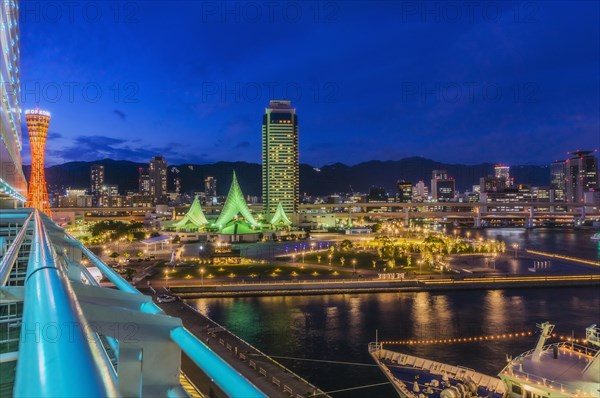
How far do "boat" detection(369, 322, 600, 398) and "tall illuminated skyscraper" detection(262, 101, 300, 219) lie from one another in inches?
1494

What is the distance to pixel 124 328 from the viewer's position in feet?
2.60

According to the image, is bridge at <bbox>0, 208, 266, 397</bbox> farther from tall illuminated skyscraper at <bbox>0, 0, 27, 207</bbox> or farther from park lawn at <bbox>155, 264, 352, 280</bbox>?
park lawn at <bbox>155, 264, 352, 280</bbox>

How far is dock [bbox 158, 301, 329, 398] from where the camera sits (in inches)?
260

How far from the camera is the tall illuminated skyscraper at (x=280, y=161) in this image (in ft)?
149

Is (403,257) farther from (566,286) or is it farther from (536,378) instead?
(536,378)

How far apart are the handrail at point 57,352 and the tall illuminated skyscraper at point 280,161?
146 feet

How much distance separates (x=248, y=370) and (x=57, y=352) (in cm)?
725

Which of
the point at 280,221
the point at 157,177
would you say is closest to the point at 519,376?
the point at 280,221

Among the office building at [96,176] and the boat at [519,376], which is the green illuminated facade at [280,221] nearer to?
the boat at [519,376]

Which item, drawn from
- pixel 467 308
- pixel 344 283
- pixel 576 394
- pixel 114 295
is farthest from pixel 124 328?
pixel 344 283

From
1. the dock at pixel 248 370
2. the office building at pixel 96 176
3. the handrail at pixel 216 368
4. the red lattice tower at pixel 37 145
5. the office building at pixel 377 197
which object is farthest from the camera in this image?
the office building at pixel 96 176

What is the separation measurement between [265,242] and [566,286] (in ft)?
58.3

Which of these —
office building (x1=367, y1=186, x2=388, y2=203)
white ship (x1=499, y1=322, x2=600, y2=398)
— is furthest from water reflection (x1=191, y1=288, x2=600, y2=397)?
office building (x1=367, y1=186, x2=388, y2=203)

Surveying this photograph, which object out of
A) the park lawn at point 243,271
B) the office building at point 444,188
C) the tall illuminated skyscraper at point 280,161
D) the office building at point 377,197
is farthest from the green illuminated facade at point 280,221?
the office building at point 444,188
